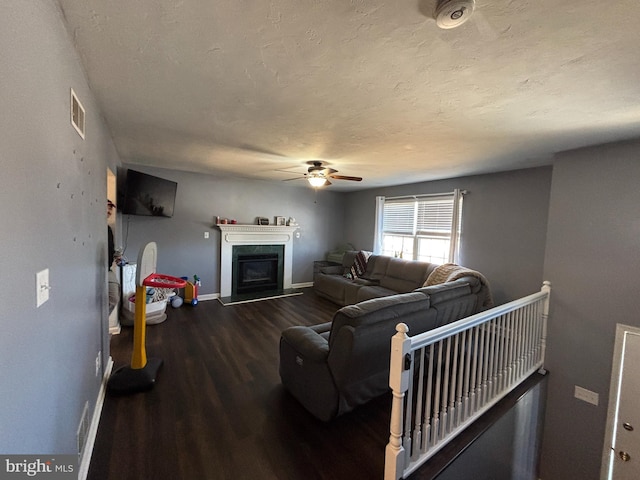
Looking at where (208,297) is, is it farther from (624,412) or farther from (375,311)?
(624,412)

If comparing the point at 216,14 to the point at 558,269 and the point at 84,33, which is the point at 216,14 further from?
the point at 558,269

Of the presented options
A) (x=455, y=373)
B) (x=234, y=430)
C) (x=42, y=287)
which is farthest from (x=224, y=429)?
(x=455, y=373)

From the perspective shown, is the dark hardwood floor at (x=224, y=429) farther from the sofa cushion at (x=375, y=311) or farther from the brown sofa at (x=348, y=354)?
the sofa cushion at (x=375, y=311)

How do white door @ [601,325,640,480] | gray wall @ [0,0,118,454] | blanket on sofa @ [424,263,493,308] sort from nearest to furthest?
gray wall @ [0,0,118,454] < white door @ [601,325,640,480] < blanket on sofa @ [424,263,493,308]

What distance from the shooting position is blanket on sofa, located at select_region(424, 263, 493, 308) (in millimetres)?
3367

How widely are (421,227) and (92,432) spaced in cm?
503

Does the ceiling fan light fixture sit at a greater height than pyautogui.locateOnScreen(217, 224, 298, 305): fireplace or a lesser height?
greater

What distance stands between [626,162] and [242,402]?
4063mm

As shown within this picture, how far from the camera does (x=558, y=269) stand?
2795 mm

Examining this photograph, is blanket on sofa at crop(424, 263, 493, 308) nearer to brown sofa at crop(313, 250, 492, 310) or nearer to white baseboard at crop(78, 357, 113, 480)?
brown sofa at crop(313, 250, 492, 310)

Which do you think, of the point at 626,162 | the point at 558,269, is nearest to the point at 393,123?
the point at 626,162

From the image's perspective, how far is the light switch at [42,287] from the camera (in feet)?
3.05

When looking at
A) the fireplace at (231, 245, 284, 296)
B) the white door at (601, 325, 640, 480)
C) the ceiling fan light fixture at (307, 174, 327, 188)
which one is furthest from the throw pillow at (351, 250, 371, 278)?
the white door at (601, 325, 640, 480)

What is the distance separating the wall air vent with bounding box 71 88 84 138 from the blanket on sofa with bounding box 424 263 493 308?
12.7ft
